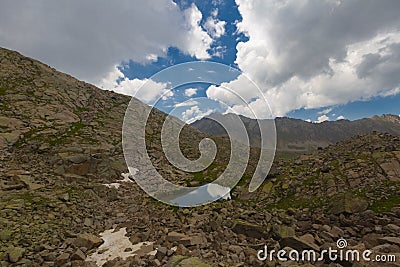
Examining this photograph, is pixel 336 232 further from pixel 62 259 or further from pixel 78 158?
pixel 78 158

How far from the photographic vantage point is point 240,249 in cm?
1409

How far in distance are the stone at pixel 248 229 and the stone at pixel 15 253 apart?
42.6 feet

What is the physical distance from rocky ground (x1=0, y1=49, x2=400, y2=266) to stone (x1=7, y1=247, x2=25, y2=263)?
0.17ft

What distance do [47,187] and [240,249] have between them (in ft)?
65.8

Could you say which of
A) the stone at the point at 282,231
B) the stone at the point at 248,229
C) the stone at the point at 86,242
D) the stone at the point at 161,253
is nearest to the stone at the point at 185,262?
the stone at the point at 161,253

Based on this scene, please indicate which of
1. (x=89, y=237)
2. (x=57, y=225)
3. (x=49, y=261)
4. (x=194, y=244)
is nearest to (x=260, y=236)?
(x=194, y=244)

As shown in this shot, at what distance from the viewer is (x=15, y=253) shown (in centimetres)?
1449

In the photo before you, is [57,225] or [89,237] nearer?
[89,237]

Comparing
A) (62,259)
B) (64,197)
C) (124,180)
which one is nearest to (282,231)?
(62,259)

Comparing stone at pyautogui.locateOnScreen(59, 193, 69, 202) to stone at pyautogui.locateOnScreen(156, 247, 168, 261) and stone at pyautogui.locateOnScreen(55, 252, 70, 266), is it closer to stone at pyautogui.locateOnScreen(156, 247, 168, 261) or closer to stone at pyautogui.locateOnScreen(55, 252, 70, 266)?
stone at pyautogui.locateOnScreen(55, 252, 70, 266)

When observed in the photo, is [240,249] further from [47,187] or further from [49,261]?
[47,187]

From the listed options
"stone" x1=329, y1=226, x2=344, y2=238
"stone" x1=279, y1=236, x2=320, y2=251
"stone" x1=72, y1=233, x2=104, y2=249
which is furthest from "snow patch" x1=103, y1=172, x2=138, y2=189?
"stone" x1=329, y1=226, x2=344, y2=238

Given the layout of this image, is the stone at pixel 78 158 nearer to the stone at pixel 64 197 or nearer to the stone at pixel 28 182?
the stone at pixel 28 182

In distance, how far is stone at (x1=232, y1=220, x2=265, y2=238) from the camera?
15756 mm
